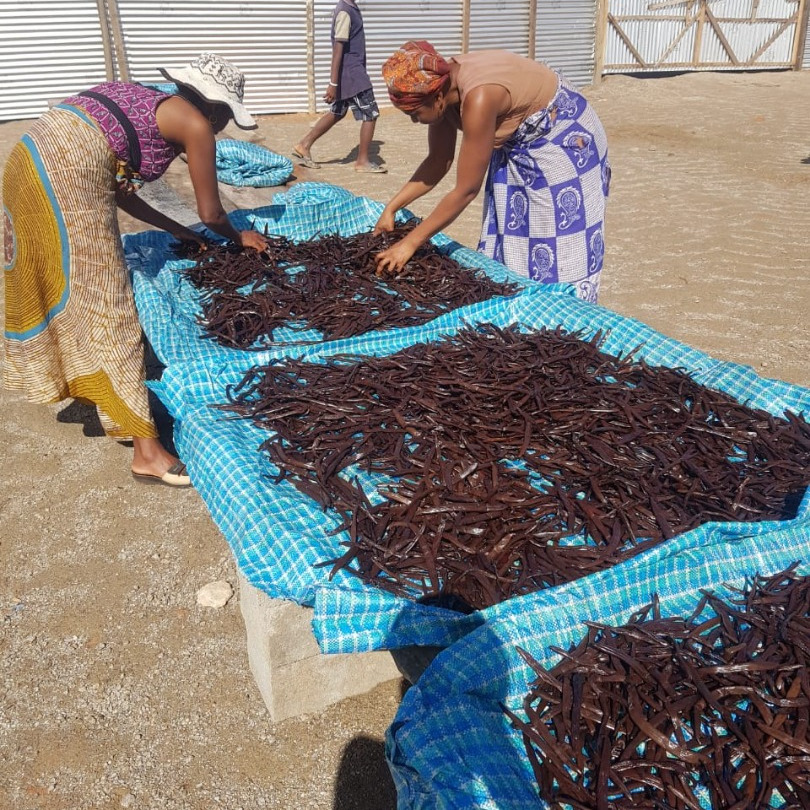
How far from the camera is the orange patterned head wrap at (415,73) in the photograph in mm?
3293

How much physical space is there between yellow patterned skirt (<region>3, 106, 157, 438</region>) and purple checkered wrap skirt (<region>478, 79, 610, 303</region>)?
6.67ft

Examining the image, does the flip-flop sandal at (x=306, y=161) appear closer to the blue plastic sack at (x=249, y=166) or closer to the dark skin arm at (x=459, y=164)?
the blue plastic sack at (x=249, y=166)

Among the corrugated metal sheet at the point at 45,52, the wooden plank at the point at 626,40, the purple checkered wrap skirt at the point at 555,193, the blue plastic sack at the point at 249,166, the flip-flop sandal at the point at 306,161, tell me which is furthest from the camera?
the wooden plank at the point at 626,40

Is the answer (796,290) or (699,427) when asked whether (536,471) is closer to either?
(699,427)

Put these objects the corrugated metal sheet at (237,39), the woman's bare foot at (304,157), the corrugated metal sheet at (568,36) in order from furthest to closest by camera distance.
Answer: the corrugated metal sheet at (568,36), the corrugated metal sheet at (237,39), the woman's bare foot at (304,157)

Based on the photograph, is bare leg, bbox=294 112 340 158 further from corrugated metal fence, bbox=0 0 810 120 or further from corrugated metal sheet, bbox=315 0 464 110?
corrugated metal sheet, bbox=315 0 464 110

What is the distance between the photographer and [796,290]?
618 cm

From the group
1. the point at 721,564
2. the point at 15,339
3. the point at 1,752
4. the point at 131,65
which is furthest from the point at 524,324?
the point at 131,65

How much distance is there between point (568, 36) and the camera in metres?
15.9

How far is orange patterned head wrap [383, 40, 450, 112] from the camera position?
3293 millimetres

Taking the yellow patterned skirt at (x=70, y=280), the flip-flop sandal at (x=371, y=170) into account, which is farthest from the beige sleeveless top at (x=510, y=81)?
the flip-flop sandal at (x=371, y=170)

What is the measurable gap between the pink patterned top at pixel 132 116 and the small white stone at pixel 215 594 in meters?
1.97

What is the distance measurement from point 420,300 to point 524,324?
1.92 feet

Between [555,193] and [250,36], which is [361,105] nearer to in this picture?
[250,36]
